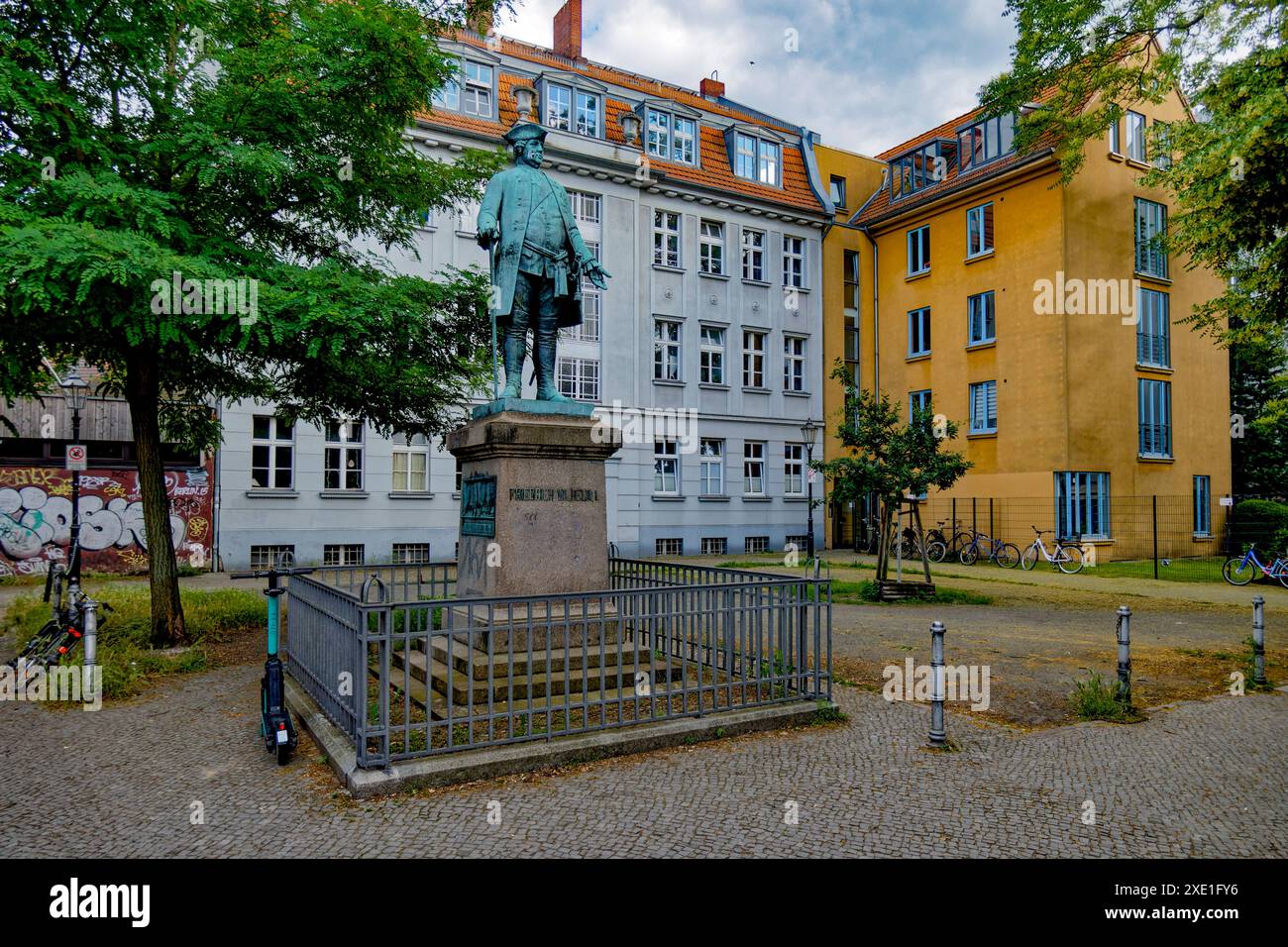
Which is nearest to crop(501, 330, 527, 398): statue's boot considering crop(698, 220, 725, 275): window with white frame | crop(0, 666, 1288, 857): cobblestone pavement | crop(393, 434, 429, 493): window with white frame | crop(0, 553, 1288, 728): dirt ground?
crop(0, 666, 1288, 857): cobblestone pavement

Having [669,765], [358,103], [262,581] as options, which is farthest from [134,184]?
[262,581]

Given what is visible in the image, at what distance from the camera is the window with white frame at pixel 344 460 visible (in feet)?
74.4

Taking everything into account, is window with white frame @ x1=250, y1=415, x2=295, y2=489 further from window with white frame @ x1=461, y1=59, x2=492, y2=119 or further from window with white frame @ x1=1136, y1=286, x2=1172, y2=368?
window with white frame @ x1=1136, y1=286, x2=1172, y2=368

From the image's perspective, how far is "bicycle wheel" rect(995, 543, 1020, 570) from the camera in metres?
25.4

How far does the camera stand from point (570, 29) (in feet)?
110

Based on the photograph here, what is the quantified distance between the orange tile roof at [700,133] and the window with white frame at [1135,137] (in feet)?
32.2

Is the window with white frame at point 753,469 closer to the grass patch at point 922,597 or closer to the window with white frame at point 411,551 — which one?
the window with white frame at point 411,551

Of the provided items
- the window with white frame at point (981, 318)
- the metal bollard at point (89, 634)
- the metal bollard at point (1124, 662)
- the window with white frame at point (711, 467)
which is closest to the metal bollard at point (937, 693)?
the metal bollard at point (1124, 662)

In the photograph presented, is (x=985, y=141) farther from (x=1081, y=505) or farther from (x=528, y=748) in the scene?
(x=528, y=748)

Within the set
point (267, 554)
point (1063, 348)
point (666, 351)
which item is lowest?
point (267, 554)

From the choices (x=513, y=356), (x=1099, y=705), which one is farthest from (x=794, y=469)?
(x=1099, y=705)

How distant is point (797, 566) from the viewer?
76.9 feet

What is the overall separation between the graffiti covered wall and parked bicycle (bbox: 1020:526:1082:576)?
21866mm

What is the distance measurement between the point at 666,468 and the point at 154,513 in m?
18.7
